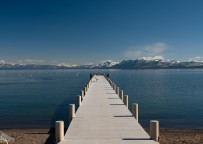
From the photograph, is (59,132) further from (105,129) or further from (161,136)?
(161,136)

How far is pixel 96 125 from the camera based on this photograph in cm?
1692

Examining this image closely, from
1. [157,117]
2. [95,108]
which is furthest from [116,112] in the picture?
[157,117]

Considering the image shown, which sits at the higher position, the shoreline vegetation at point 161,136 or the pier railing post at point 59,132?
the pier railing post at point 59,132

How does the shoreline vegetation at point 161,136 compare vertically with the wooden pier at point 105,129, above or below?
below

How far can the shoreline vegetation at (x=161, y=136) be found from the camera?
76.5 ft

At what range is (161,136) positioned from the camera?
25109mm

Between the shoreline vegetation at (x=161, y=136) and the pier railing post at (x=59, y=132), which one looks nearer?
the pier railing post at (x=59, y=132)

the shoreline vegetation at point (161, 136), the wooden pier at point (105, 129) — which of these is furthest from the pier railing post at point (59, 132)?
the shoreline vegetation at point (161, 136)

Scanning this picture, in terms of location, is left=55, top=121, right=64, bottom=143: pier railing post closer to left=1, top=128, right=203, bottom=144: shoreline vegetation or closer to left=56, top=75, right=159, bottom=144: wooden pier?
left=56, top=75, right=159, bottom=144: wooden pier

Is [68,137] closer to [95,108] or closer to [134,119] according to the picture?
[134,119]

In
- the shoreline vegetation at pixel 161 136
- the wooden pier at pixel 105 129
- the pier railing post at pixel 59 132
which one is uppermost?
the pier railing post at pixel 59 132

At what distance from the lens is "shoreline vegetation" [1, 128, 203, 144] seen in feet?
76.5

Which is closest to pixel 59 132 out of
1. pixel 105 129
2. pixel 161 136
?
pixel 105 129

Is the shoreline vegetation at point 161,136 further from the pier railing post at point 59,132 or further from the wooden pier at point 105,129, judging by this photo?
the pier railing post at point 59,132
